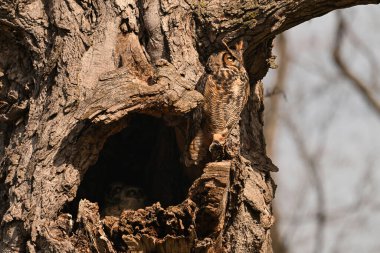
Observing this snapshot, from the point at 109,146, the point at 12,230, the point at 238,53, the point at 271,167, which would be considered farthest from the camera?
the point at 109,146

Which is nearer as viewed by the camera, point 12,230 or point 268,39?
point 12,230

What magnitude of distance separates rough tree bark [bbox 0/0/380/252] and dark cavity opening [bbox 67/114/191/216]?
0.11 feet

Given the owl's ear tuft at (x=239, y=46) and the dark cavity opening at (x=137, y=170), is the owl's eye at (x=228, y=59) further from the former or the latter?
the dark cavity opening at (x=137, y=170)

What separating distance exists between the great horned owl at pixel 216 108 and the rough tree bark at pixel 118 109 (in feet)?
0.33

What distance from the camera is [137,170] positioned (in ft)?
14.5

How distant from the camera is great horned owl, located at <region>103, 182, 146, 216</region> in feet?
14.4

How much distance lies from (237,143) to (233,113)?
0.57 feet

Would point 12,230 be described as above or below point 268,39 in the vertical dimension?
below

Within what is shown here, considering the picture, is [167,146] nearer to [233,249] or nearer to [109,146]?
[109,146]

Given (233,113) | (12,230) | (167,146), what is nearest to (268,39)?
(233,113)

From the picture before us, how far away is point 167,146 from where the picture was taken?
163 inches

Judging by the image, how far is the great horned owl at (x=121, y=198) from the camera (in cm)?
Result: 438

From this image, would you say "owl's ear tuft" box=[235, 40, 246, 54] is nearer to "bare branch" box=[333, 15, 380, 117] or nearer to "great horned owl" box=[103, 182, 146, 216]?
"great horned owl" box=[103, 182, 146, 216]

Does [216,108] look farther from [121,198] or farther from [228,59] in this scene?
[121,198]
